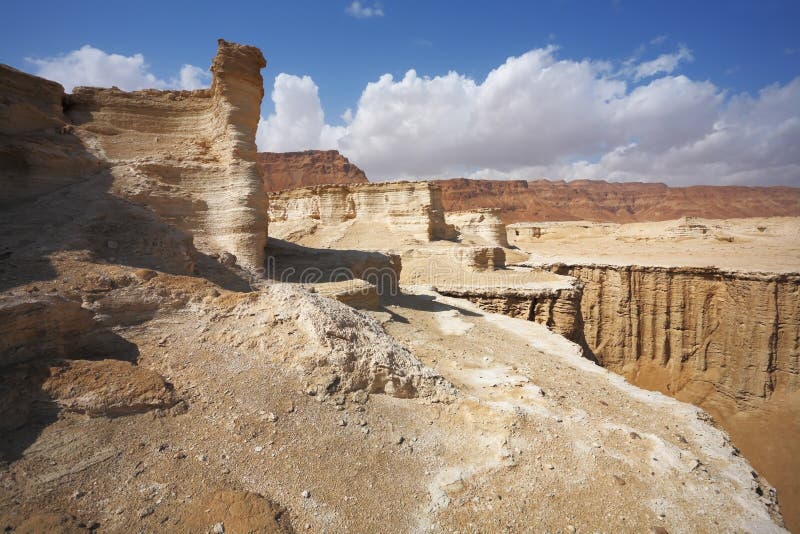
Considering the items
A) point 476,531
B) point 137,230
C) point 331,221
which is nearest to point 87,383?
point 476,531

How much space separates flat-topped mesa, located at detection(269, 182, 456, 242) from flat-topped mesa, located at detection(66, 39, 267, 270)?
506 inches

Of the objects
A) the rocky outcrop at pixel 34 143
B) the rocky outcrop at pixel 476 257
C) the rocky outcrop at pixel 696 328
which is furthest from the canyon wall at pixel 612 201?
the rocky outcrop at pixel 34 143

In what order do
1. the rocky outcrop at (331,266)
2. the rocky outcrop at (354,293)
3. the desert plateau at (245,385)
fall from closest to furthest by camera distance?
the desert plateau at (245,385)
the rocky outcrop at (354,293)
the rocky outcrop at (331,266)

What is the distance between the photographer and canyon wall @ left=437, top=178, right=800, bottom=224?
3066 inches

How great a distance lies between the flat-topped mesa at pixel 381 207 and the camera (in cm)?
2162

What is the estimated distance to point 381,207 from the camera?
2292 cm

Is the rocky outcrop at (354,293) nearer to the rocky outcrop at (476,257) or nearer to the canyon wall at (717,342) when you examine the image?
the rocky outcrop at (476,257)

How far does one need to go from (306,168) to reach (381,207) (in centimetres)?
5886

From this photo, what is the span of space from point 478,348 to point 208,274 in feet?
16.7

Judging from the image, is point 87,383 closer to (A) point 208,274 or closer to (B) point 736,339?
(A) point 208,274

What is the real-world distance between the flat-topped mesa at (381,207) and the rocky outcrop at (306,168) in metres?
50.5

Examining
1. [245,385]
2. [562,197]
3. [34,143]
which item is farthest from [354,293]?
[562,197]


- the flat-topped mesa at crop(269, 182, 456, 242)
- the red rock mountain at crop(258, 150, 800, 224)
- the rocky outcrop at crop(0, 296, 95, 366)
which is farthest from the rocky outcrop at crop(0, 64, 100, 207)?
the red rock mountain at crop(258, 150, 800, 224)

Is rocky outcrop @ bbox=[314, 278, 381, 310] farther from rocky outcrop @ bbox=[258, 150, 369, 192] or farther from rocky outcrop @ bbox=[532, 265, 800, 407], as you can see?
rocky outcrop @ bbox=[258, 150, 369, 192]
